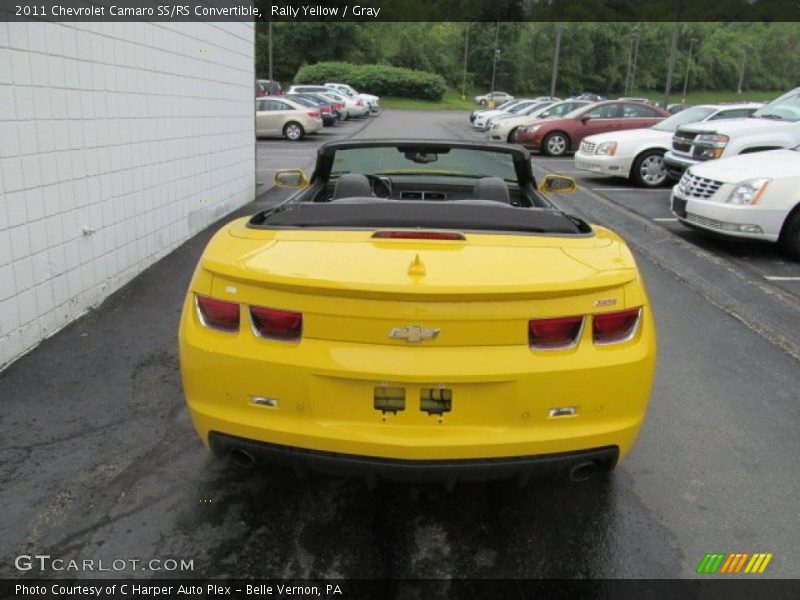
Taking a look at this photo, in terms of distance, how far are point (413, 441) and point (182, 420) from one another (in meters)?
1.81

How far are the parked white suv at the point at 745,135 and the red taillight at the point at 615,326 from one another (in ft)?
30.9

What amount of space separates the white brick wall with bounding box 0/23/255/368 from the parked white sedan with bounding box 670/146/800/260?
5.89 metres

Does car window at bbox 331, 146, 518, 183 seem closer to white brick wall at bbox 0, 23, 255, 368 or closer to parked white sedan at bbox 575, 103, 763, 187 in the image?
white brick wall at bbox 0, 23, 255, 368

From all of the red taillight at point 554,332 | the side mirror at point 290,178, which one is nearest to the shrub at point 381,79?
the side mirror at point 290,178

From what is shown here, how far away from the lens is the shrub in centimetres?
A: 6812

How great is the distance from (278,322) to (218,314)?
0.26 metres

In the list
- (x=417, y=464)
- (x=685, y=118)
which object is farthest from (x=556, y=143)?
(x=417, y=464)

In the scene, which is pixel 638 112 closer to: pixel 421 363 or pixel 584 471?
pixel 584 471

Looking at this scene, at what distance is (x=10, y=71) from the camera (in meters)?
4.26

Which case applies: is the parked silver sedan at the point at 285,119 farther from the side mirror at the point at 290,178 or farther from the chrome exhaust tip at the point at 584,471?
the chrome exhaust tip at the point at 584,471

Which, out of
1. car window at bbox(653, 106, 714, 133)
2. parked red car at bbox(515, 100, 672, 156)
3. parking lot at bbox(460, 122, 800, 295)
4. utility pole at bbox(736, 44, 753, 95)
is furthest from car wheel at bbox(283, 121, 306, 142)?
utility pole at bbox(736, 44, 753, 95)

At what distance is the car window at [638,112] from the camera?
18.9m

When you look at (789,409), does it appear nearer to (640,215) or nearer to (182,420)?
(182,420)

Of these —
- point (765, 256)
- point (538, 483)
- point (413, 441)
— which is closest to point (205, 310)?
point (413, 441)
